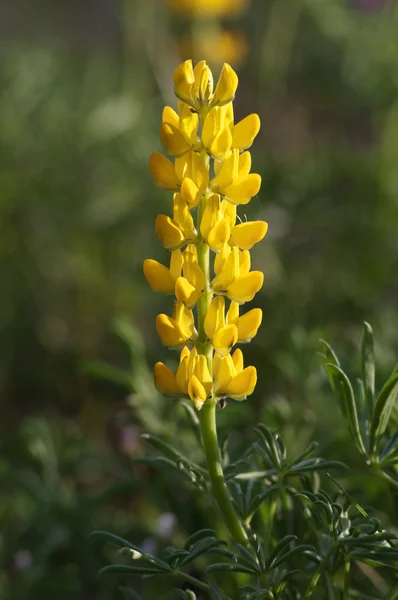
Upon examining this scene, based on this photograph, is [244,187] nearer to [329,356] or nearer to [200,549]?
[329,356]

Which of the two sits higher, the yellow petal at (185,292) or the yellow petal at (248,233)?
the yellow petal at (248,233)

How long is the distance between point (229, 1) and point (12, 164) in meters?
0.92

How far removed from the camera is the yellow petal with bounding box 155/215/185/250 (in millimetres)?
685

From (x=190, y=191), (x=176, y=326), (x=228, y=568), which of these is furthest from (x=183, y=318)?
(x=228, y=568)

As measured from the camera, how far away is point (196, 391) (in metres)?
0.67

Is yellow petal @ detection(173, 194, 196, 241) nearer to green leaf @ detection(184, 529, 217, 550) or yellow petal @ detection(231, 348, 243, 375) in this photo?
yellow petal @ detection(231, 348, 243, 375)

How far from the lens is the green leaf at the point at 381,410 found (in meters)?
0.68

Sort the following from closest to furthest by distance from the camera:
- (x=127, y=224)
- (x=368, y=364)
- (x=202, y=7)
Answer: (x=368, y=364) → (x=127, y=224) → (x=202, y=7)

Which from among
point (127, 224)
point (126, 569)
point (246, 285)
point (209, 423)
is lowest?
point (127, 224)

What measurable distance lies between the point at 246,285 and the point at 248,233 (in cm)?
5

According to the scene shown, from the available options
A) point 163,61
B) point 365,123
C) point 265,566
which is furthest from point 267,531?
point 365,123

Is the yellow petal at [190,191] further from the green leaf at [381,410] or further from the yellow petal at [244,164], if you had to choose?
the green leaf at [381,410]

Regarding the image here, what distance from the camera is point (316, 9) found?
8.61 feet

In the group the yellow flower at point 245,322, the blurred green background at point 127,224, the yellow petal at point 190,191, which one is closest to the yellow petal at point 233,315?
the yellow flower at point 245,322
